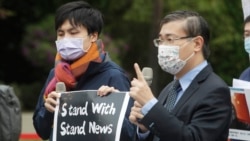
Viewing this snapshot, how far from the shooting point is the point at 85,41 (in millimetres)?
5473

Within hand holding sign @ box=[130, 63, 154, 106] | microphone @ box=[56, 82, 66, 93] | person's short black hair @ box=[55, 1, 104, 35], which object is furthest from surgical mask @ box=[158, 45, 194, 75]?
person's short black hair @ box=[55, 1, 104, 35]

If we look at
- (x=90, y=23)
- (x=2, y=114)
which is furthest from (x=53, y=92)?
(x=2, y=114)

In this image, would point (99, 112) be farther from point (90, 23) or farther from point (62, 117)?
point (90, 23)

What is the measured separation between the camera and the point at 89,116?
5.21 meters

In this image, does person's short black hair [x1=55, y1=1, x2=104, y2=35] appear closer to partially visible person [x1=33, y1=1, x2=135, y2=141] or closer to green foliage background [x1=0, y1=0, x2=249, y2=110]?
partially visible person [x1=33, y1=1, x2=135, y2=141]

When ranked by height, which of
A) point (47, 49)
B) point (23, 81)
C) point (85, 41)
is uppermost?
point (85, 41)

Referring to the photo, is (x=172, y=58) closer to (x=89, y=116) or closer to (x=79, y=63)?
(x=89, y=116)

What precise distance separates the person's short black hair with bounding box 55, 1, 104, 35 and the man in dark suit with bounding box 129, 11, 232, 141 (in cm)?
83

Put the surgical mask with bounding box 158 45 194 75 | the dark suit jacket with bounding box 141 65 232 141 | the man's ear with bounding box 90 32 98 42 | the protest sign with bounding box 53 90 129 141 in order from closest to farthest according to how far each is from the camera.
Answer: the dark suit jacket with bounding box 141 65 232 141 → the surgical mask with bounding box 158 45 194 75 → the protest sign with bounding box 53 90 129 141 → the man's ear with bounding box 90 32 98 42

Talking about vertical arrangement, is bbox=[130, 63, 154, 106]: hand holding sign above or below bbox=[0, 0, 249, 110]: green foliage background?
above

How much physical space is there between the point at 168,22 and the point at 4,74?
68.4ft

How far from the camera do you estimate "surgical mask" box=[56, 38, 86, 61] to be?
5.41m

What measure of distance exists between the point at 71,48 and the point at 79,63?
0.37 feet

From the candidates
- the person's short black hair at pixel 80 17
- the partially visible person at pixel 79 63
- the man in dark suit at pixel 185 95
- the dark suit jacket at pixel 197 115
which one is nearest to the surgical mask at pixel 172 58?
the man in dark suit at pixel 185 95
